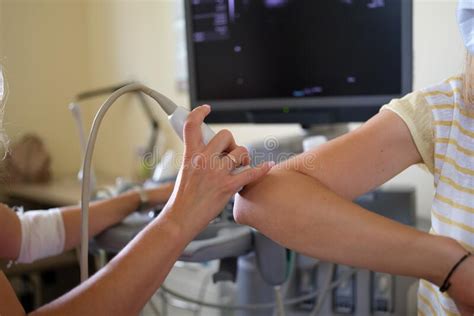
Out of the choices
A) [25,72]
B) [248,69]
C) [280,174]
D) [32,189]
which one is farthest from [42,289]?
[280,174]

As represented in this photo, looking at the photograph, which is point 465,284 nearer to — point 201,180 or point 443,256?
point 443,256

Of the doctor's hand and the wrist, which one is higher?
the doctor's hand

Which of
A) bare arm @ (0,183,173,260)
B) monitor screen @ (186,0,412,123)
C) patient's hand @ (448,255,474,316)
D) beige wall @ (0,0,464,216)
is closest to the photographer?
patient's hand @ (448,255,474,316)

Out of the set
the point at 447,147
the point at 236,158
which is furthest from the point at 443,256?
the point at 236,158

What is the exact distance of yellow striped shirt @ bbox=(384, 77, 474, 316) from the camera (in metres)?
0.78

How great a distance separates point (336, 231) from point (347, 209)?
0.03m

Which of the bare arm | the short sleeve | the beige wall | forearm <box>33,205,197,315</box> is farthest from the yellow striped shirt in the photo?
the beige wall

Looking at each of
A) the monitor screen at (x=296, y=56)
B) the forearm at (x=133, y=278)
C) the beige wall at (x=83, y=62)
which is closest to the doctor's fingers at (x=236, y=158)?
the forearm at (x=133, y=278)

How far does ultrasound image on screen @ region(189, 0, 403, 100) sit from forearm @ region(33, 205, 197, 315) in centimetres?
63

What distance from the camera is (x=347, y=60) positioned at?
49.1 inches

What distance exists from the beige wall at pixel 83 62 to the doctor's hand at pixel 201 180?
1.44 metres

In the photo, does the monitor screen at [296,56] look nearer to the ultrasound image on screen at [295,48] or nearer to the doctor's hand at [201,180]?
the ultrasound image on screen at [295,48]

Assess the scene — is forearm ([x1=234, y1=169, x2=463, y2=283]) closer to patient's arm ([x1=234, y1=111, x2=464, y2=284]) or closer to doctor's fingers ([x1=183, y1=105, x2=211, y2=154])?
patient's arm ([x1=234, y1=111, x2=464, y2=284])

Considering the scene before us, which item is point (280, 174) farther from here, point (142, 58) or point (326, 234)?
point (142, 58)
